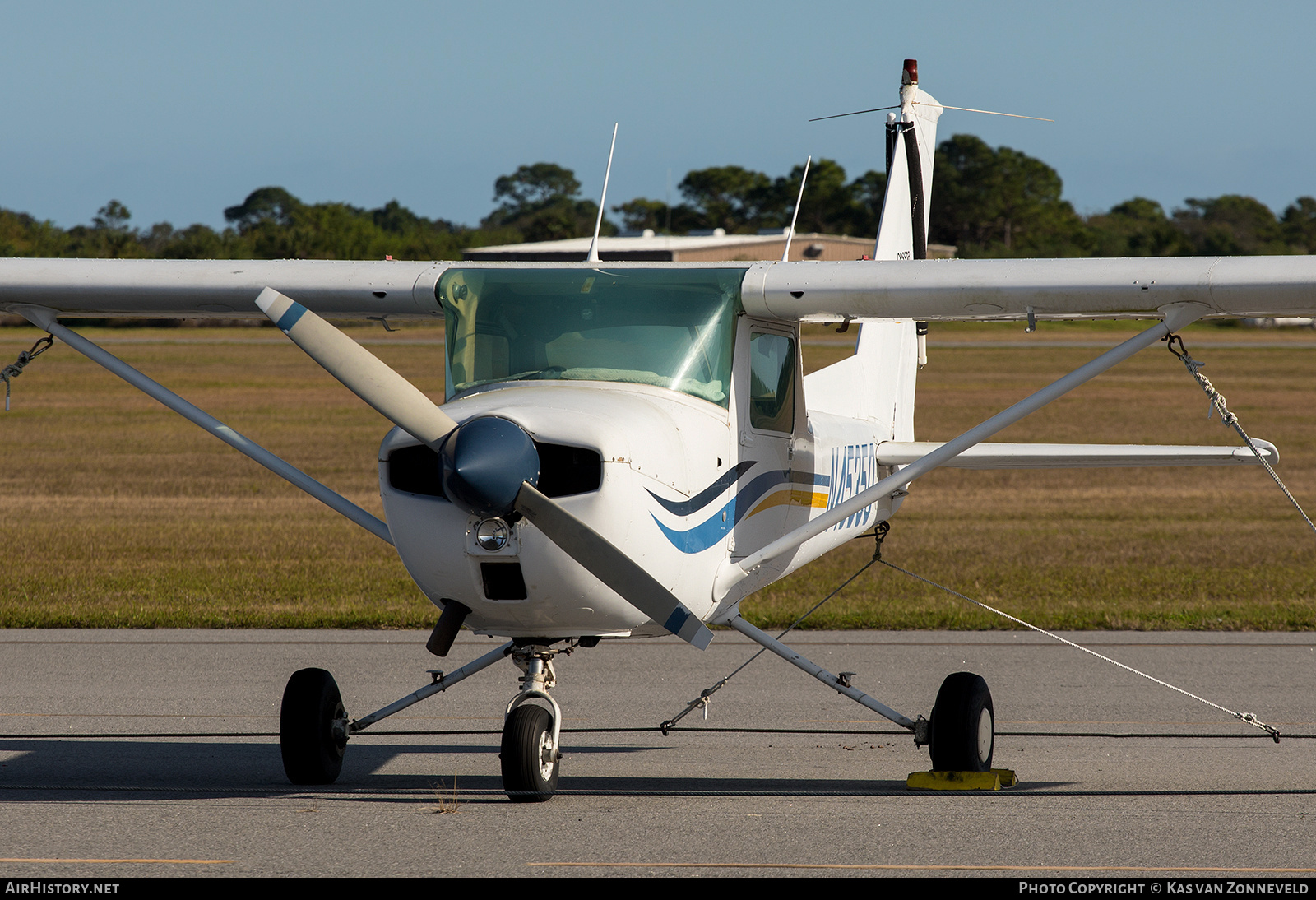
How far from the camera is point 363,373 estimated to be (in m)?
5.97

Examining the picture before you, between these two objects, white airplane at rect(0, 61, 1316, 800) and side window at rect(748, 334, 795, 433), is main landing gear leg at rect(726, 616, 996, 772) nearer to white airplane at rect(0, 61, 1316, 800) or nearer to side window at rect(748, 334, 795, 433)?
white airplane at rect(0, 61, 1316, 800)

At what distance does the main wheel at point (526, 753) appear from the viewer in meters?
6.30

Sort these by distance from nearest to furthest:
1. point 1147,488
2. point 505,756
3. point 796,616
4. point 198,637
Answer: point 505,756
point 198,637
point 796,616
point 1147,488

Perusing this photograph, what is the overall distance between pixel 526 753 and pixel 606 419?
1550mm

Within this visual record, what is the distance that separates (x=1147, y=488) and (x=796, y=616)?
11.3m

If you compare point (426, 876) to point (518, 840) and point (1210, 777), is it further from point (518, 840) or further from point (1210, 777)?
point (1210, 777)

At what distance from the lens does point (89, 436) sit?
27.6m

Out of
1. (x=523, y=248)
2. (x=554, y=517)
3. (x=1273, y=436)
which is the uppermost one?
(x=523, y=248)

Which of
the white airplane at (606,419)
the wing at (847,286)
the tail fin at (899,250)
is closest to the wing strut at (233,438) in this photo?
the white airplane at (606,419)

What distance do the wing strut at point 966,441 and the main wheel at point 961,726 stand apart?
1019 millimetres

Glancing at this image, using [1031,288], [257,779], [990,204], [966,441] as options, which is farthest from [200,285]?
[990,204]

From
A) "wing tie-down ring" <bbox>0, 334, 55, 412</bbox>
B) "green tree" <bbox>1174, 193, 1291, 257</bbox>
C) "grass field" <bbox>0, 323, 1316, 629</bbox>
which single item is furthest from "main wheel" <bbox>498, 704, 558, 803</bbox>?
"green tree" <bbox>1174, 193, 1291, 257</bbox>

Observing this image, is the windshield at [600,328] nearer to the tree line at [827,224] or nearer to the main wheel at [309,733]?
the main wheel at [309,733]
